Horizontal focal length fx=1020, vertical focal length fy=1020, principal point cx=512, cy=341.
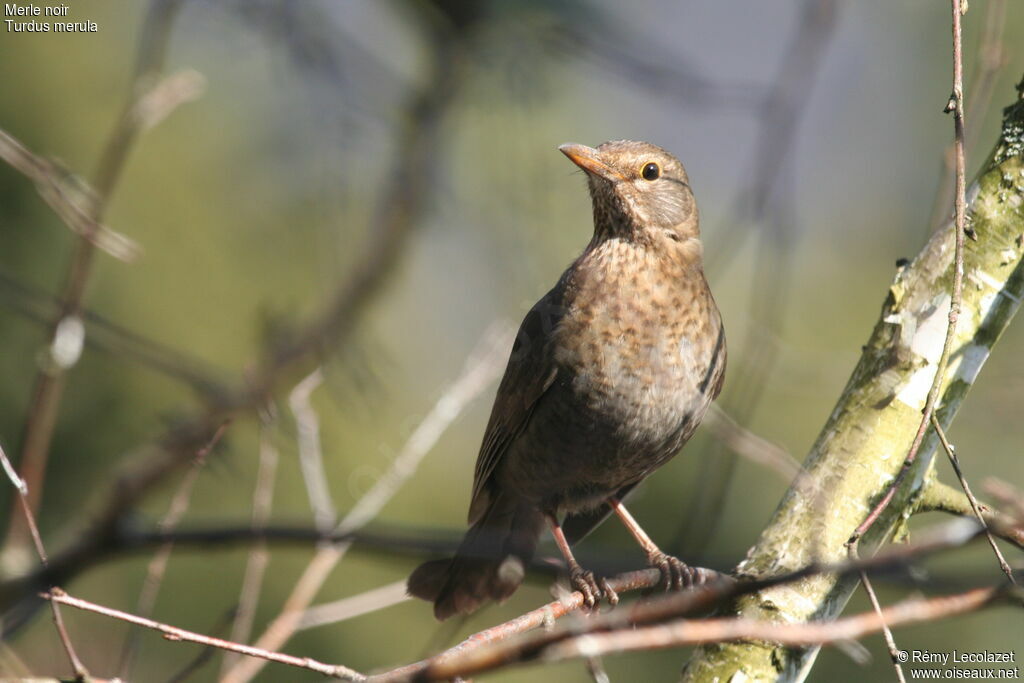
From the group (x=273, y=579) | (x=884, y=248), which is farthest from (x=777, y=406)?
(x=273, y=579)

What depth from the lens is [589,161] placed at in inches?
158

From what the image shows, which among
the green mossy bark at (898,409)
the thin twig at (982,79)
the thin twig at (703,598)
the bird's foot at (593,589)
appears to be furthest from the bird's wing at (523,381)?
the thin twig at (703,598)

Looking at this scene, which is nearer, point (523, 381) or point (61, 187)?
point (61, 187)

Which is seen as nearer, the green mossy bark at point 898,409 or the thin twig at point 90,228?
the thin twig at point 90,228

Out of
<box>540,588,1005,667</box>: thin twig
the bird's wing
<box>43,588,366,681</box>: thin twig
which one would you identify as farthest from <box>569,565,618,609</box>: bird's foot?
<box>540,588,1005,667</box>: thin twig

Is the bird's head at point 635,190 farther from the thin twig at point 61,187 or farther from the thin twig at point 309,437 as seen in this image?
the thin twig at point 61,187

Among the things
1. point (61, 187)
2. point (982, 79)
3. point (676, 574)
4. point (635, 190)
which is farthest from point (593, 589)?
point (61, 187)

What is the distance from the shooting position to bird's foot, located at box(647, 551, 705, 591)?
144 inches

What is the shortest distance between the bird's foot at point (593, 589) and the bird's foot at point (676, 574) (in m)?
0.20

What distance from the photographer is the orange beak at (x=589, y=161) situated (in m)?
3.96

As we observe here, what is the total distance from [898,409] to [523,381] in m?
1.41

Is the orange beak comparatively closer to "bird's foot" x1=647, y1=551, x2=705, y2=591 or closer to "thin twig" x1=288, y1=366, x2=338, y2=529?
"thin twig" x1=288, y1=366, x2=338, y2=529

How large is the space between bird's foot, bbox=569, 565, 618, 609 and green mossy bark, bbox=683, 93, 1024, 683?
67 centimetres

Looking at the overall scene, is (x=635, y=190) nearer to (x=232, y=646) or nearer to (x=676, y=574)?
(x=676, y=574)
